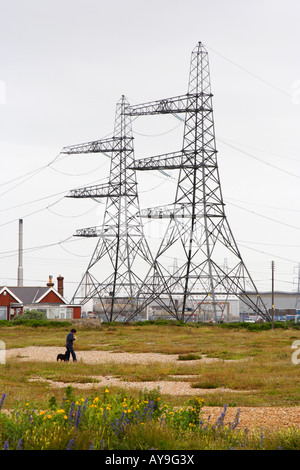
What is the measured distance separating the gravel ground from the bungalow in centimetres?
→ 3198

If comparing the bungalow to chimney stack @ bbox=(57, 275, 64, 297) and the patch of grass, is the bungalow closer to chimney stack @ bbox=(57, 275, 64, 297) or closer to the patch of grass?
chimney stack @ bbox=(57, 275, 64, 297)

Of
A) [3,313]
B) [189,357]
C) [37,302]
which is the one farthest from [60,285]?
[189,357]

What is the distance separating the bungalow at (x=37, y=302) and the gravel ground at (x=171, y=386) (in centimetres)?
3198

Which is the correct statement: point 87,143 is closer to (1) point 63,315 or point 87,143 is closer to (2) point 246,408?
(1) point 63,315

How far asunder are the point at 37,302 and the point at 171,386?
4885cm

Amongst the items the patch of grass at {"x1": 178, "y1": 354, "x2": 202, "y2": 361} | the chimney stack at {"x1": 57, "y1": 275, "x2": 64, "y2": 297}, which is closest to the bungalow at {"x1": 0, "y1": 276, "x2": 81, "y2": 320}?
the chimney stack at {"x1": 57, "y1": 275, "x2": 64, "y2": 297}

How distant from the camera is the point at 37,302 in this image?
209 ft

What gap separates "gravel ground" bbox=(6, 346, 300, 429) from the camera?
10.8m

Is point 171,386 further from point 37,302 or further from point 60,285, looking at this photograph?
point 60,285

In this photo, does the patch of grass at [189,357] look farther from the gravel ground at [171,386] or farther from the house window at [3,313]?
the house window at [3,313]

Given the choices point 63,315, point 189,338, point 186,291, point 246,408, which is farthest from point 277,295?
point 246,408

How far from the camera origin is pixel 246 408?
40.8ft

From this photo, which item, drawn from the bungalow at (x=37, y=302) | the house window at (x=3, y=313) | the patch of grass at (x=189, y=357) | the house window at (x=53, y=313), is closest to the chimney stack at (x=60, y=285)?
the bungalow at (x=37, y=302)
